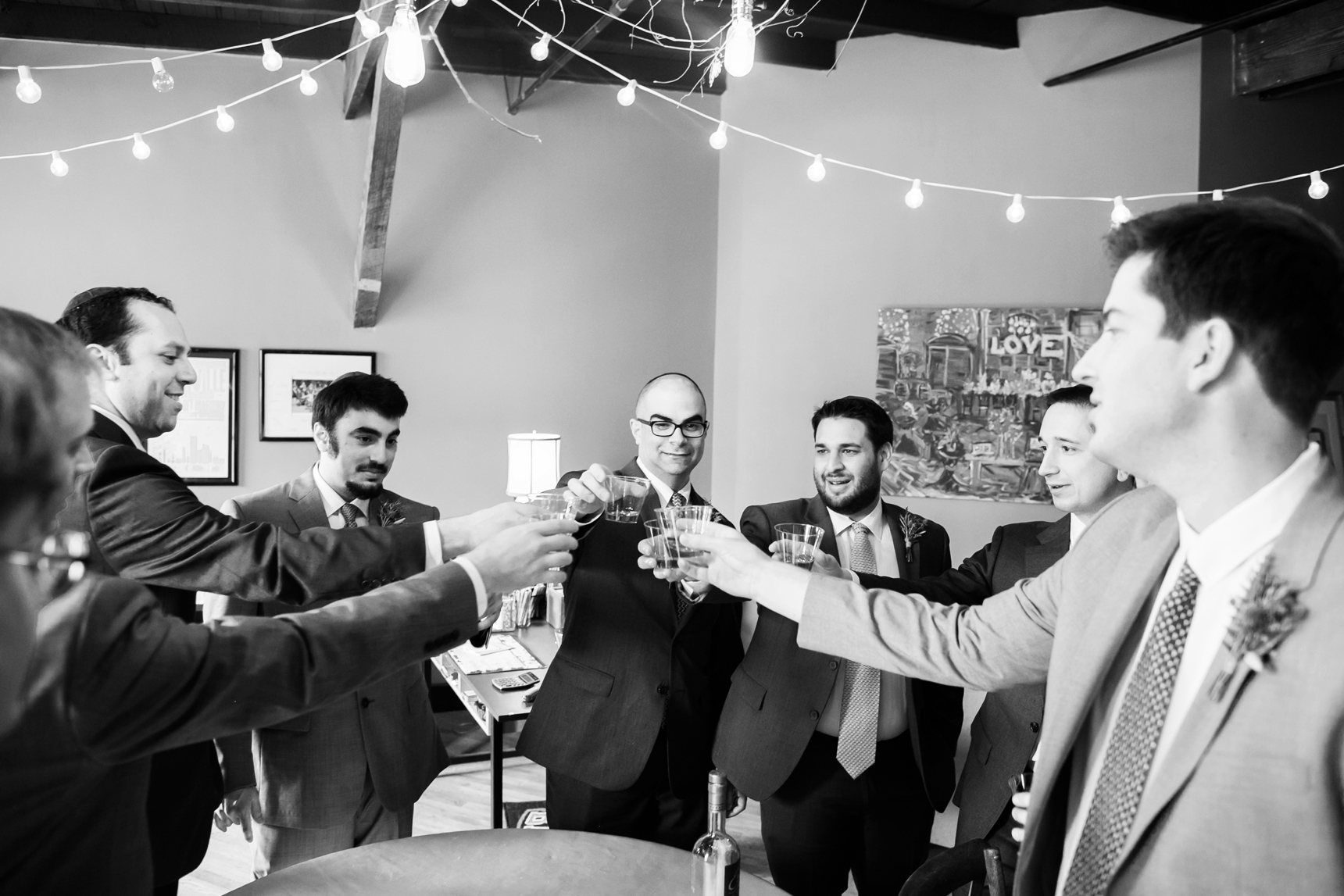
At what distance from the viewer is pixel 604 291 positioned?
6.62 meters

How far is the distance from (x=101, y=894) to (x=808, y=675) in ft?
5.84

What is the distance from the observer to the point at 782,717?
8.73 ft

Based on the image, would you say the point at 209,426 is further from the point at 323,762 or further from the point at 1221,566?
the point at 1221,566

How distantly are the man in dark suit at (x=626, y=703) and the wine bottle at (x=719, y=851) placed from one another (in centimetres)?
79

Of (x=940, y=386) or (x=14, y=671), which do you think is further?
(x=940, y=386)

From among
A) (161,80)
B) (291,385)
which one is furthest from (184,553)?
(291,385)

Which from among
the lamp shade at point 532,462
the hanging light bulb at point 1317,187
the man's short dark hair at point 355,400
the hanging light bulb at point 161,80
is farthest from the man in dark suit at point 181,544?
the hanging light bulb at point 1317,187

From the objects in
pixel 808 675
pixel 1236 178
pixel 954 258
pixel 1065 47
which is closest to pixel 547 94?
pixel 954 258

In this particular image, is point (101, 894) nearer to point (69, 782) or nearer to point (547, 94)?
point (69, 782)

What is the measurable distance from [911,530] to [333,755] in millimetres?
1856

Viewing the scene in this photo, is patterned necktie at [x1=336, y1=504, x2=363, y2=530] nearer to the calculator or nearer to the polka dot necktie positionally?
the polka dot necktie

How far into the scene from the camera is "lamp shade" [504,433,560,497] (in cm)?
605

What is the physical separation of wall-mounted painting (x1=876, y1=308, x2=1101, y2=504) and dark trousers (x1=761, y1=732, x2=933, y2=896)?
11.6ft

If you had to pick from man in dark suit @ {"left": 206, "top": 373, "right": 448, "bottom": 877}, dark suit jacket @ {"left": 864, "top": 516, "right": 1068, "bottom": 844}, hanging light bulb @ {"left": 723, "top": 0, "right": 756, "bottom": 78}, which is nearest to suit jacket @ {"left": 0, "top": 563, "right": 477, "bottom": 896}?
man in dark suit @ {"left": 206, "top": 373, "right": 448, "bottom": 877}
